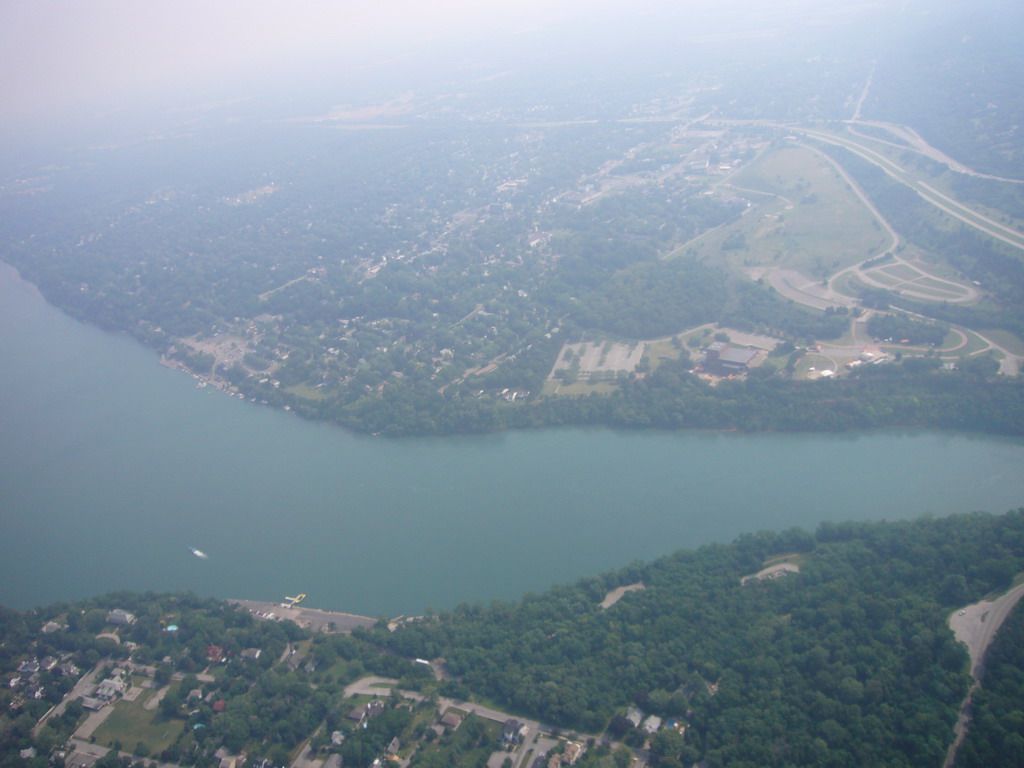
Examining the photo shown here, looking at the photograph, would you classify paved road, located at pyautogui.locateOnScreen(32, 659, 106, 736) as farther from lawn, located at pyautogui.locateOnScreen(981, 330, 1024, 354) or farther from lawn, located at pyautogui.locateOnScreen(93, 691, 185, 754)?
lawn, located at pyautogui.locateOnScreen(981, 330, 1024, 354)

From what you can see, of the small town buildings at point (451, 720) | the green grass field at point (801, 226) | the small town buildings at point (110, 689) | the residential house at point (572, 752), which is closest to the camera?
the residential house at point (572, 752)

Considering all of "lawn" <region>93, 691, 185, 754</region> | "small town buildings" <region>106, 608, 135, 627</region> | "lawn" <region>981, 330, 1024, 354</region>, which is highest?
"lawn" <region>981, 330, 1024, 354</region>

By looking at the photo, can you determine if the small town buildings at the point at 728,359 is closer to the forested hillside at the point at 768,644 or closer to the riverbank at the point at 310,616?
the forested hillside at the point at 768,644

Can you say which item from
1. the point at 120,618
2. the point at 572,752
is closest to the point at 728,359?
the point at 572,752

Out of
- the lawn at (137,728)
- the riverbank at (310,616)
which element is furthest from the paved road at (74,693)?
the riverbank at (310,616)

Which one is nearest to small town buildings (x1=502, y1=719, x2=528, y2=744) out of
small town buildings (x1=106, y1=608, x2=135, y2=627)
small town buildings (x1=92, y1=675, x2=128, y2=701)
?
small town buildings (x1=92, y1=675, x2=128, y2=701)

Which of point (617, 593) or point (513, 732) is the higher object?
point (617, 593)

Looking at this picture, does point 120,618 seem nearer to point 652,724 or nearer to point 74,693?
point 74,693

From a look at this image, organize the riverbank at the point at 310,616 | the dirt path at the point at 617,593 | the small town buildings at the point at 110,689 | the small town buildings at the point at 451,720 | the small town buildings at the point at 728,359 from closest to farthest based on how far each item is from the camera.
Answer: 1. the small town buildings at the point at 451,720
2. the small town buildings at the point at 110,689
3. the dirt path at the point at 617,593
4. the riverbank at the point at 310,616
5. the small town buildings at the point at 728,359

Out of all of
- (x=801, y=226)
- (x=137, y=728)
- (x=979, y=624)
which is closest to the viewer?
(x=979, y=624)
